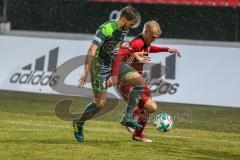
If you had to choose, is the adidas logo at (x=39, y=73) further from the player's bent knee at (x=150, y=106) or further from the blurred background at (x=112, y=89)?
the player's bent knee at (x=150, y=106)

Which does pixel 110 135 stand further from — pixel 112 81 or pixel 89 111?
pixel 112 81

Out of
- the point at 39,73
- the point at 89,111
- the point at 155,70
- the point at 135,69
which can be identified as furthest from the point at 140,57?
the point at 39,73

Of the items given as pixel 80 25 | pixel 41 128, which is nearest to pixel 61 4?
pixel 80 25

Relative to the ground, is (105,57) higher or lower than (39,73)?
higher

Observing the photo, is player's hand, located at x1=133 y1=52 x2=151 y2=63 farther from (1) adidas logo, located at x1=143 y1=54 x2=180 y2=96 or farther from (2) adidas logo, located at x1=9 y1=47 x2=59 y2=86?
(2) adidas logo, located at x1=9 y1=47 x2=59 y2=86

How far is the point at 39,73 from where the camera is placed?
1898cm

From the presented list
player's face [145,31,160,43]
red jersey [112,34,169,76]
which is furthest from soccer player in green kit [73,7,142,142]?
player's face [145,31,160,43]

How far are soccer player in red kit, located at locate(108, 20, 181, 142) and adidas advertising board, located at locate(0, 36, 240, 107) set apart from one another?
5.32m

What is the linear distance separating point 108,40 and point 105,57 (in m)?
0.41

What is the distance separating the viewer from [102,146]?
1189cm

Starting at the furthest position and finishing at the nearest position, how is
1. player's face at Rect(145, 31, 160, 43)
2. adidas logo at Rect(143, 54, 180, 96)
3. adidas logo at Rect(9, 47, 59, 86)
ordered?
adidas logo at Rect(9, 47, 59, 86), adidas logo at Rect(143, 54, 180, 96), player's face at Rect(145, 31, 160, 43)

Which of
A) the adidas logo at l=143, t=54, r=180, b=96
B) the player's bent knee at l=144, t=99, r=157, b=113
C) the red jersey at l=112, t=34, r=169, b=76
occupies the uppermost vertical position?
the red jersey at l=112, t=34, r=169, b=76

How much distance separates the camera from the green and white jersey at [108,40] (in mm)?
11742

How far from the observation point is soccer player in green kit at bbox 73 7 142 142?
11.8 meters
